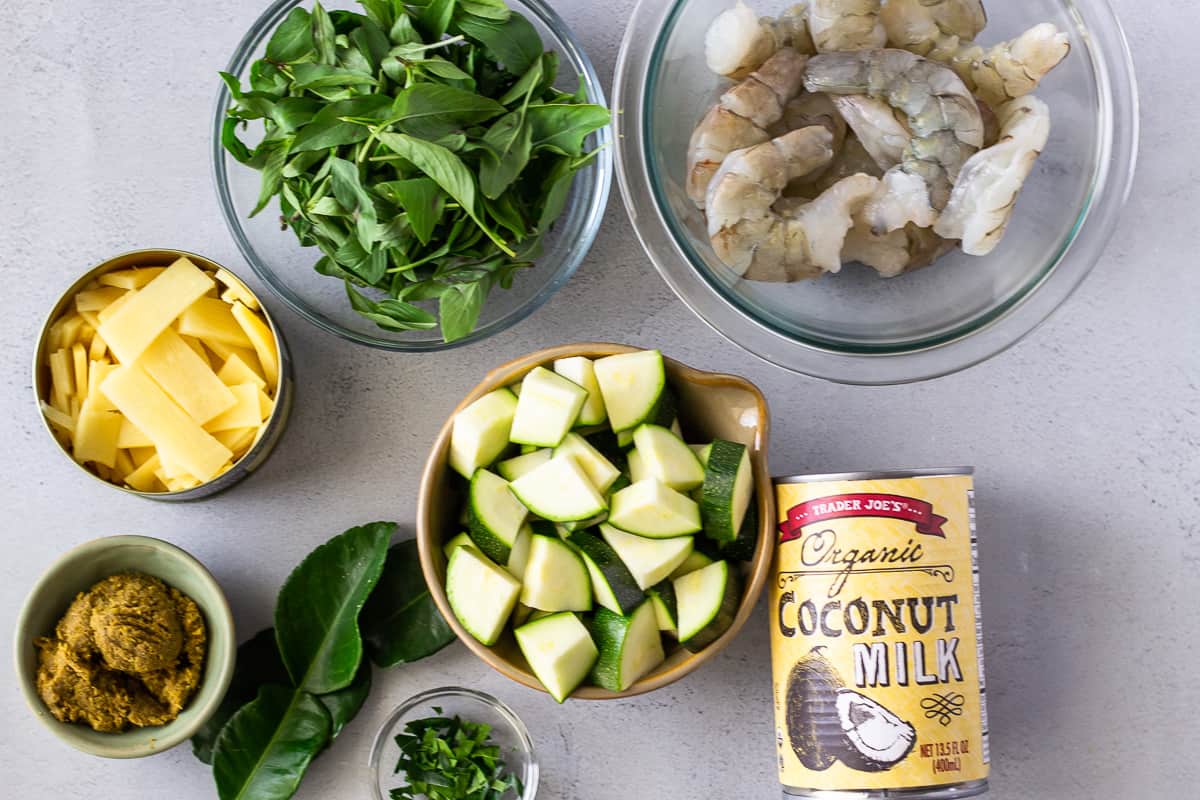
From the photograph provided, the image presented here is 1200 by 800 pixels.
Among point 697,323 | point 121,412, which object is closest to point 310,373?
point 121,412

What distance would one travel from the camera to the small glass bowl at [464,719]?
1.49 meters

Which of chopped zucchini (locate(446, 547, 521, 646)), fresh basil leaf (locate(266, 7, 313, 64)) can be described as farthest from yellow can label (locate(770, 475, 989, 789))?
fresh basil leaf (locate(266, 7, 313, 64))

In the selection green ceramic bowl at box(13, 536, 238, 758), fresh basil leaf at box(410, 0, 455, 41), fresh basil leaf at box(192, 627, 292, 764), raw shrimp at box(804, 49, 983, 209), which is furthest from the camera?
fresh basil leaf at box(192, 627, 292, 764)

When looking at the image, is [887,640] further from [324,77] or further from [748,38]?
[324,77]

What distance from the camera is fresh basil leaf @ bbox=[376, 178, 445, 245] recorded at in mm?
1219

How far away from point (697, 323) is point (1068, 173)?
0.52 metres

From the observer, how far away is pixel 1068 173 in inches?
52.3

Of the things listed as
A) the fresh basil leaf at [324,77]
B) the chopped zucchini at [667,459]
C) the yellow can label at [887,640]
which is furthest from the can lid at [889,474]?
the fresh basil leaf at [324,77]

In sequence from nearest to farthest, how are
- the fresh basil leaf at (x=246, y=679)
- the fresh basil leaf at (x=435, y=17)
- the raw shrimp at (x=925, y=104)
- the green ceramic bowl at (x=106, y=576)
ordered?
the raw shrimp at (x=925, y=104)
the fresh basil leaf at (x=435, y=17)
the green ceramic bowl at (x=106, y=576)
the fresh basil leaf at (x=246, y=679)

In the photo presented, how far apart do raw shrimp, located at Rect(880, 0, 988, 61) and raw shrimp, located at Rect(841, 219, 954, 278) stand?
203mm

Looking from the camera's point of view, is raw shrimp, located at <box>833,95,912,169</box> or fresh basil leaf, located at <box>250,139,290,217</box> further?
fresh basil leaf, located at <box>250,139,290,217</box>

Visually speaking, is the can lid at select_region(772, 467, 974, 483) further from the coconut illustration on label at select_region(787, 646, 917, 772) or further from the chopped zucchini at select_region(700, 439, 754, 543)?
the coconut illustration on label at select_region(787, 646, 917, 772)

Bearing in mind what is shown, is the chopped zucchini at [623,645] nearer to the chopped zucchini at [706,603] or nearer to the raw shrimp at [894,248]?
the chopped zucchini at [706,603]

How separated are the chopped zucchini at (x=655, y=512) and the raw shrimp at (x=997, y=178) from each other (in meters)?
0.44
